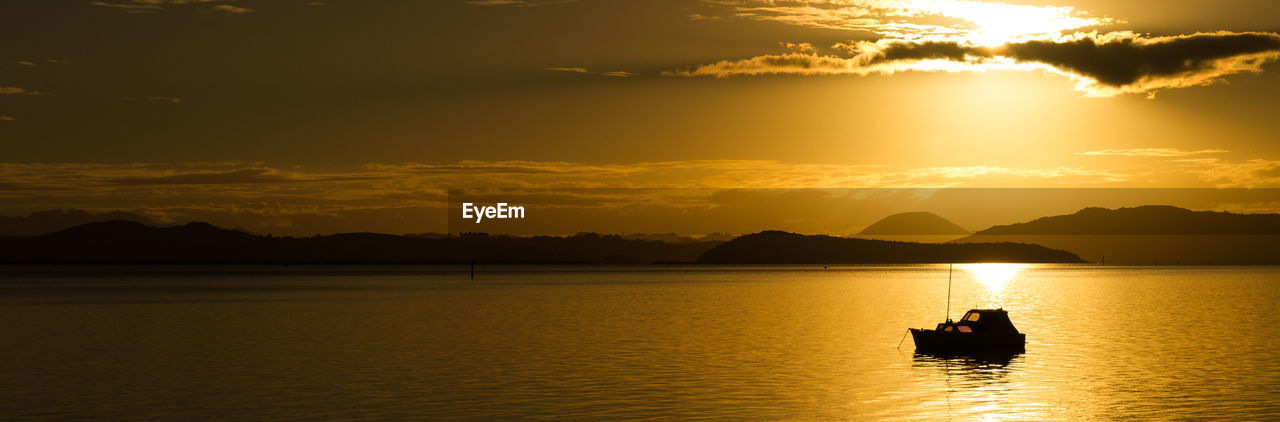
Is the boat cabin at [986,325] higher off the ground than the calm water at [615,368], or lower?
higher

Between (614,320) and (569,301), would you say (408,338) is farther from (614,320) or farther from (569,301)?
(569,301)

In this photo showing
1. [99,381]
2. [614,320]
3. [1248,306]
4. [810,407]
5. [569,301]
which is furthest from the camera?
[569,301]

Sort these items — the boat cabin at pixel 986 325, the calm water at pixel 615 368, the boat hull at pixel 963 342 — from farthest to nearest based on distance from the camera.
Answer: the boat cabin at pixel 986 325, the boat hull at pixel 963 342, the calm water at pixel 615 368

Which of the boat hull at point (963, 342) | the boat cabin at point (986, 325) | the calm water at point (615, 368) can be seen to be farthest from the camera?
the boat cabin at point (986, 325)

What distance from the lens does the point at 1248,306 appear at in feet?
448

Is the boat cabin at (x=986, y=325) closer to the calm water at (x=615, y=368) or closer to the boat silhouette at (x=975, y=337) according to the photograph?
the boat silhouette at (x=975, y=337)

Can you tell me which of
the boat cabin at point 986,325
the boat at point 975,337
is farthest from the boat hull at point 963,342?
the boat cabin at point 986,325

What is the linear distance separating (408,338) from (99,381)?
28519 mm

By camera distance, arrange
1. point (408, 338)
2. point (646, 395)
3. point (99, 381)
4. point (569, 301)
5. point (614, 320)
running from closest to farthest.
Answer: point (646, 395) → point (99, 381) → point (408, 338) → point (614, 320) → point (569, 301)

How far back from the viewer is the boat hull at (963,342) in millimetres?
65250

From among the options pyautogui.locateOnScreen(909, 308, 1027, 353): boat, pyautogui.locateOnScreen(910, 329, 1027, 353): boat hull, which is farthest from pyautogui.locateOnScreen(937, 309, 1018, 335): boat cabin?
pyautogui.locateOnScreen(910, 329, 1027, 353): boat hull

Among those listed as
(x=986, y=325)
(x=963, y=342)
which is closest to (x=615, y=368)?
(x=963, y=342)

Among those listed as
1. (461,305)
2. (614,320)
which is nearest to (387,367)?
(614,320)

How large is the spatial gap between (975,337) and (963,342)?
707 mm
